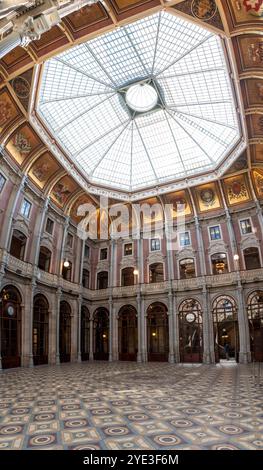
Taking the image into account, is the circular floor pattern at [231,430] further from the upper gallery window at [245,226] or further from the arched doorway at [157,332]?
the upper gallery window at [245,226]

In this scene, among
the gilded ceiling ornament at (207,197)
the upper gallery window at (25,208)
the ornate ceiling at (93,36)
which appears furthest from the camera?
the gilded ceiling ornament at (207,197)

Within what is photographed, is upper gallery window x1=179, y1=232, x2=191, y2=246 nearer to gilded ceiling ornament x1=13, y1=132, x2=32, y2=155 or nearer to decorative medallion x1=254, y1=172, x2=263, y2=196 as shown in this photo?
decorative medallion x1=254, y1=172, x2=263, y2=196

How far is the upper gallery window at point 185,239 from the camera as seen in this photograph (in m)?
30.9

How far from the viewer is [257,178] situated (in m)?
27.4

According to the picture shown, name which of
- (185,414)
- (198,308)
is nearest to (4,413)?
(185,414)

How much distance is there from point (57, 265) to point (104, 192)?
27.5ft

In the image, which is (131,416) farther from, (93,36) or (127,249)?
(127,249)

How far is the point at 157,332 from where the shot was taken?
97.3 ft

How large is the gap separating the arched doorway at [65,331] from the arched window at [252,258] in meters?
16.5

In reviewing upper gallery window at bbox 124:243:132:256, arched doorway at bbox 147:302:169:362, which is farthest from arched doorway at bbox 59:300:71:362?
upper gallery window at bbox 124:243:132:256

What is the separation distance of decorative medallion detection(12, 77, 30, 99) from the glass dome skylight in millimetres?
1826

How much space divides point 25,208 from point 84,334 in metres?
14.0

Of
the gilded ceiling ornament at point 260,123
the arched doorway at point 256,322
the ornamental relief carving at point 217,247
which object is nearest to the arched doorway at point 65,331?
the ornamental relief carving at point 217,247
